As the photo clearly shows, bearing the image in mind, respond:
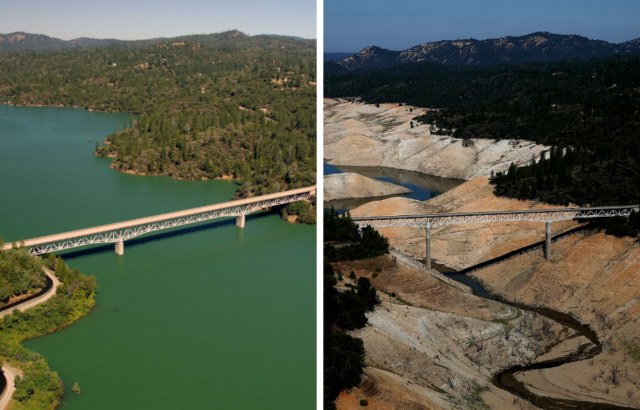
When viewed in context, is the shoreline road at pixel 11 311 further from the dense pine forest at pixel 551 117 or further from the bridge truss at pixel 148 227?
the dense pine forest at pixel 551 117

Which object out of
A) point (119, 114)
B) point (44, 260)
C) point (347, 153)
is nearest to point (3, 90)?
point (119, 114)

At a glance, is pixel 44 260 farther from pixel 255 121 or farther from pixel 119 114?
pixel 119 114

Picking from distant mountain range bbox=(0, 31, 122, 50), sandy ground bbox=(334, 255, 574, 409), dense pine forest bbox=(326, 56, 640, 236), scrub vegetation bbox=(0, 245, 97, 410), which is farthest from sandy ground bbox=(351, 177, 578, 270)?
distant mountain range bbox=(0, 31, 122, 50)

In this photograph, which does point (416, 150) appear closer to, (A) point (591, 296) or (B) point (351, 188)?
(B) point (351, 188)

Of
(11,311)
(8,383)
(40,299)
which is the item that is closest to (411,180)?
(40,299)

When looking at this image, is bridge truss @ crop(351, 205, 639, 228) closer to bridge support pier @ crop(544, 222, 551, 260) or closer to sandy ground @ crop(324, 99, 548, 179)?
bridge support pier @ crop(544, 222, 551, 260)

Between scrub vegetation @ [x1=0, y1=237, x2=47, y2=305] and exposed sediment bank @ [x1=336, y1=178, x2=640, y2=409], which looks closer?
exposed sediment bank @ [x1=336, y1=178, x2=640, y2=409]

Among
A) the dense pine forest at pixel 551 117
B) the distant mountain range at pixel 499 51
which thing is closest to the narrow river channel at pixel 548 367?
the dense pine forest at pixel 551 117
